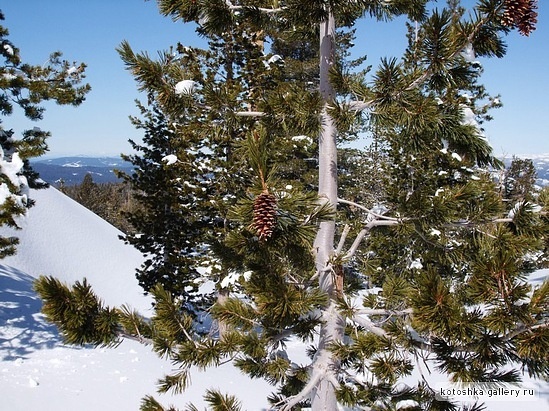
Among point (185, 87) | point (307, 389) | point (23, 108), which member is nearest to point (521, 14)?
point (185, 87)

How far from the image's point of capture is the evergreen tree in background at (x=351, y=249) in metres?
2.04

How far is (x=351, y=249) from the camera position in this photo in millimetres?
3211

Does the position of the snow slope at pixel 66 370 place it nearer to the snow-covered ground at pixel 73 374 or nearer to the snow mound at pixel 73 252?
the snow-covered ground at pixel 73 374

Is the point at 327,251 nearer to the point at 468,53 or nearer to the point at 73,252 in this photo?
the point at 468,53

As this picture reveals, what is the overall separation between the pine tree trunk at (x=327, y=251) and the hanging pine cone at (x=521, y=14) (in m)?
1.19

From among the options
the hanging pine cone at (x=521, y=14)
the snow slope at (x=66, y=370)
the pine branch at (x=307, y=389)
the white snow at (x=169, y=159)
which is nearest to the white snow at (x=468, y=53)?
the hanging pine cone at (x=521, y=14)

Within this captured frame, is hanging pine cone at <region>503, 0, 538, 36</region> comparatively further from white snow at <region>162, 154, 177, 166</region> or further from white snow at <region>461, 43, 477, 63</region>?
white snow at <region>162, 154, 177, 166</region>

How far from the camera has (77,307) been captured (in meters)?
2.23

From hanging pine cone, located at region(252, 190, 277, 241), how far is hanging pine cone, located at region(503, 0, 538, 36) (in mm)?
1781

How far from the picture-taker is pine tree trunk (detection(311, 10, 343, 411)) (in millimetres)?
3123

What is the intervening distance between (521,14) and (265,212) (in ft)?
6.28

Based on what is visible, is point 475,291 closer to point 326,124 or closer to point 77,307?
point 326,124

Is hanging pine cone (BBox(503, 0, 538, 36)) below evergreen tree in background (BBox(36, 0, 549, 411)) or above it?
above

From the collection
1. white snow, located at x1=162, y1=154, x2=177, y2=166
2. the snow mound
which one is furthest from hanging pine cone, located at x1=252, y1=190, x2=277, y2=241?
the snow mound
